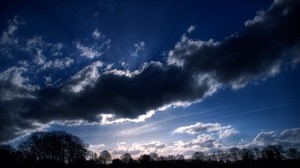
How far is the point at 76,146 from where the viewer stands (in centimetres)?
10425

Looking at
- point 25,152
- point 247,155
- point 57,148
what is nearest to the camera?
point 25,152

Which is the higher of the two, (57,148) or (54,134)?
(54,134)

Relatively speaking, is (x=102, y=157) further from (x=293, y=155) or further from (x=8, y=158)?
(x=293, y=155)

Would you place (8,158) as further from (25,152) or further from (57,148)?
(57,148)

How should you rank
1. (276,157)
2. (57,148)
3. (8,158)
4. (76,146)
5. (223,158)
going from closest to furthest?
(8,158), (57,148), (76,146), (276,157), (223,158)

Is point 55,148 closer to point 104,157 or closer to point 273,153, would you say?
point 104,157

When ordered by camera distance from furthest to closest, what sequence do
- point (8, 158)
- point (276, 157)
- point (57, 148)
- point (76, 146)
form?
1. point (276, 157)
2. point (76, 146)
3. point (57, 148)
4. point (8, 158)

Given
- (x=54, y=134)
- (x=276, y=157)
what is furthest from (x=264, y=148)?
(x=54, y=134)

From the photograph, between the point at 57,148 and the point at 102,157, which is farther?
the point at 102,157

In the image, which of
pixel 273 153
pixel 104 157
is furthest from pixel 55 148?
pixel 273 153

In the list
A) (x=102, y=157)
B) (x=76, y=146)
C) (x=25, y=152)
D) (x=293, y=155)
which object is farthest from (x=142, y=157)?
(x=293, y=155)

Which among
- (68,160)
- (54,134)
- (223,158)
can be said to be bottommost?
(223,158)

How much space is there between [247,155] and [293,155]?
98.0 ft

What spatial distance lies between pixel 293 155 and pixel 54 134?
6168 inches
